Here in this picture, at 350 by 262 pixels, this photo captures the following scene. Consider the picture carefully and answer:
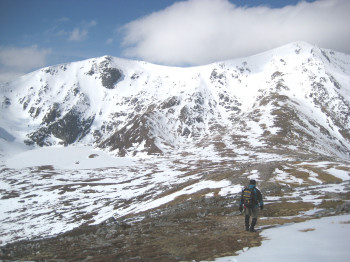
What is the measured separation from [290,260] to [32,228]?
7776cm

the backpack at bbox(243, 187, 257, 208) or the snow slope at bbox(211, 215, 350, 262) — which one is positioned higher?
the backpack at bbox(243, 187, 257, 208)

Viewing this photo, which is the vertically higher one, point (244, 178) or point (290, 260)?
point (290, 260)

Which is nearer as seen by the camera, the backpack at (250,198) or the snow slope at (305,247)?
the snow slope at (305,247)

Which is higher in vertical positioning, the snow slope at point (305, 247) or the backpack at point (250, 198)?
the backpack at point (250, 198)

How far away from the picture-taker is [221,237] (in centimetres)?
1864

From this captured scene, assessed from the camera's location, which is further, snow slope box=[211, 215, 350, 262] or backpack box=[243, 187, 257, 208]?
backpack box=[243, 187, 257, 208]

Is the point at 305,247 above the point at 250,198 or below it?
below

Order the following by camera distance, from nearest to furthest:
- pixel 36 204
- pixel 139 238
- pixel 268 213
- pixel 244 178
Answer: pixel 139 238
pixel 268 213
pixel 244 178
pixel 36 204

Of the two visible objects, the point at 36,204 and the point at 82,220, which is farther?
the point at 36,204

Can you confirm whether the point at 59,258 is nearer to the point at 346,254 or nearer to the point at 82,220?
the point at 346,254

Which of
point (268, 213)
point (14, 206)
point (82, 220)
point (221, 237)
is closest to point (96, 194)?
point (14, 206)

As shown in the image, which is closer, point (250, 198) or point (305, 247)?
point (305, 247)

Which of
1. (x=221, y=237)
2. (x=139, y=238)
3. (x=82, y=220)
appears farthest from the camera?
(x=82, y=220)

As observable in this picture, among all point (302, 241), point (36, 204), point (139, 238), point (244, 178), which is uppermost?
point (302, 241)
